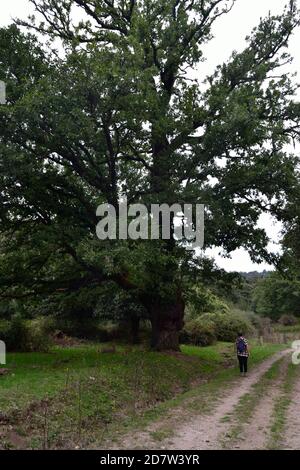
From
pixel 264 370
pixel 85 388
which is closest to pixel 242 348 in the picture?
pixel 264 370

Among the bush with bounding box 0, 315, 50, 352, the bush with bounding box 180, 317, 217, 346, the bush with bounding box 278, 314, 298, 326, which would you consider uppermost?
the bush with bounding box 0, 315, 50, 352

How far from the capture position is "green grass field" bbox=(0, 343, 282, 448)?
980 cm

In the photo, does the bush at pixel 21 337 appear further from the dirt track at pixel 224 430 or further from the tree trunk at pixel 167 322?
the dirt track at pixel 224 430

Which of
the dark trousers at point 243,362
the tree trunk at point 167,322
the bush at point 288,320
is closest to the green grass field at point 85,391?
the dark trousers at point 243,362

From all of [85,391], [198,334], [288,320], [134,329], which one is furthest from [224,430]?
[288,320]

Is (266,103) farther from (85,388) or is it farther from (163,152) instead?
(85,388)

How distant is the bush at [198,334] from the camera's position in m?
34.9

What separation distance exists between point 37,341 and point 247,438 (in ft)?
52.8

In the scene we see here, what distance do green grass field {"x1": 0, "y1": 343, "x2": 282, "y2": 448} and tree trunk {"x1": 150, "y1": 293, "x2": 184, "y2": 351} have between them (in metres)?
1.09

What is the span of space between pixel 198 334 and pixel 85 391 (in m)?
23.3

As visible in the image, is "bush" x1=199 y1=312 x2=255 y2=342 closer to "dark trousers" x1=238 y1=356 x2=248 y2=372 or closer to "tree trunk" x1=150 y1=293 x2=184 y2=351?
"tree trunk" x1=150 y1=293 x2=184 y2=351

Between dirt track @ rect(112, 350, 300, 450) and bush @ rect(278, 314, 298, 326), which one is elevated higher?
dirt track @ rect(112, 350, 300, 450)

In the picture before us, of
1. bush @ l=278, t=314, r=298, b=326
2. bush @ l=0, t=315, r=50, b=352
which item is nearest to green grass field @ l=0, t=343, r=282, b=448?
bush @ l=0, t=315, r=50, b=352

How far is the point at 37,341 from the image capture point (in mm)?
23531
